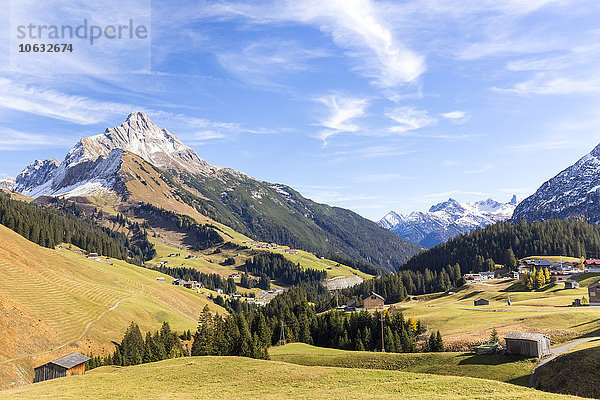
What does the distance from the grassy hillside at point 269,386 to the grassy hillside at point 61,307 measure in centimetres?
4663

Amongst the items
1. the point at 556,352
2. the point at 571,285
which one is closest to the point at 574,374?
the point at 556,352

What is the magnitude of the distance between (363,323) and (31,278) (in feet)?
354

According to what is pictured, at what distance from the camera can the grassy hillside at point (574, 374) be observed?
38156 mm

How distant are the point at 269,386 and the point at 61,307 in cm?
10237

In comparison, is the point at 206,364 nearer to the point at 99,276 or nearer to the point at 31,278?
the point at 31,278

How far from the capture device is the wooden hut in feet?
167

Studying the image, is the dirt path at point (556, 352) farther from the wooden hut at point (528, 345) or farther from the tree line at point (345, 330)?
the tree line at point (345, 330)

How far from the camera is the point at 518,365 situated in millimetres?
49844

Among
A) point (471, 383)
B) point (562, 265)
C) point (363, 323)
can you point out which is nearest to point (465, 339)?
point (363, 323)

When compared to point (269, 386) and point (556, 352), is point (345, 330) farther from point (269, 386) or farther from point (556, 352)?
point (269, 386)

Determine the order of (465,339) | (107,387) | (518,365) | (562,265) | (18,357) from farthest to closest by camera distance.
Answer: (562,265)
(18,357)
(465,339)
(518,365)
(107,387)

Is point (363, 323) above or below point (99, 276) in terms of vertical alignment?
below

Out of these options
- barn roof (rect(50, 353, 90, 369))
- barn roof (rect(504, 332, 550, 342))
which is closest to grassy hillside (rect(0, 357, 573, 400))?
barn roof (rect(504, 332, 550, 342))

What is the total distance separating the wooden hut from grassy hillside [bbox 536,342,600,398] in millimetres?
3576
